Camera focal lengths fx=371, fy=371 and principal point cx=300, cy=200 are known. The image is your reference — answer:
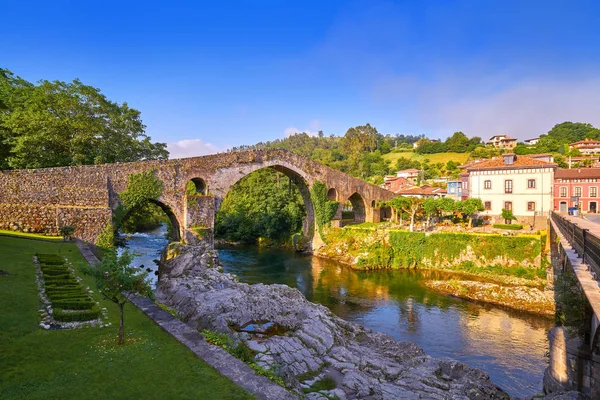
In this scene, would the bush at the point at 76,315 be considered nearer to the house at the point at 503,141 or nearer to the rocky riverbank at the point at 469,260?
the rocky riverbank at the point at 469,260

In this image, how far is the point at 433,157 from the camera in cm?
8812

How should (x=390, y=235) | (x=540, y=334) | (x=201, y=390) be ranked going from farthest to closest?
(x=390, y=235), (x=540, y=334), (x=201, y=390)

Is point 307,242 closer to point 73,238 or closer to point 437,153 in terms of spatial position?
point 73,238

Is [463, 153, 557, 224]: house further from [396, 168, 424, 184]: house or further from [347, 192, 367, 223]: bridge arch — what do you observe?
[396, 168, 424, 184]: house

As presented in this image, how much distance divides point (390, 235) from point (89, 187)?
21.9 metres

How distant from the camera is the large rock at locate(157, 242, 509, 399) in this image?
30.1 ft

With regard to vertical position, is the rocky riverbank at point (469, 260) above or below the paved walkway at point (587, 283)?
below

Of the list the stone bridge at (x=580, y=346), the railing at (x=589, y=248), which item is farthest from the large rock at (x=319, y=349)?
the railing at (x=589, y=248)

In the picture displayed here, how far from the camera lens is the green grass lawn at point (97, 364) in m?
5.45

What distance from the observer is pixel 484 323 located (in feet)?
55.8

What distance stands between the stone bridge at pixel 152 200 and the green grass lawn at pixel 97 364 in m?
12.1

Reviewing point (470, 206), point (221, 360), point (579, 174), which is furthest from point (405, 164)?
point (221, 360)

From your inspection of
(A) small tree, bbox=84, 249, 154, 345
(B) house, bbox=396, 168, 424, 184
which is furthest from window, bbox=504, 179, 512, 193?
(B) house, bbox=396, 168, 424, 184

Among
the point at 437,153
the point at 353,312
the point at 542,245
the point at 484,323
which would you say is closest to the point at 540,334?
the point at 484,323
